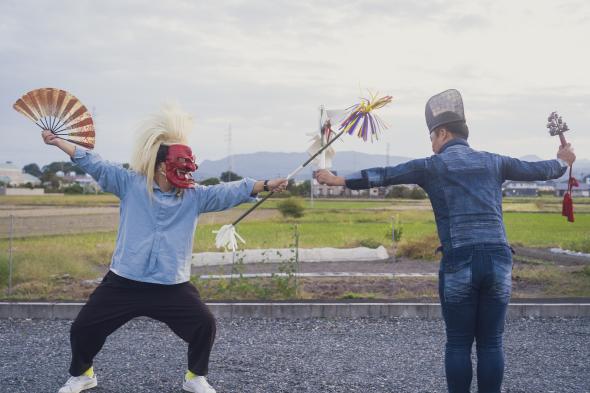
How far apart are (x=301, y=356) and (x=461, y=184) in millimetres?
2714

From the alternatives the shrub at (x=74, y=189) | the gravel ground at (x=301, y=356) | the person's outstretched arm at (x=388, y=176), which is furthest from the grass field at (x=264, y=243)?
the shrub at (x=74, y=189)

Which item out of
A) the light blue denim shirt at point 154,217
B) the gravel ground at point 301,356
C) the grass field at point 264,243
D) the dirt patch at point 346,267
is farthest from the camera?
the dirt patch at point 346,267

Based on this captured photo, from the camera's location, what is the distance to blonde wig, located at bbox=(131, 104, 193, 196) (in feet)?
14.6

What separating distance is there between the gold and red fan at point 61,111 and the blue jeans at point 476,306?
272 cm

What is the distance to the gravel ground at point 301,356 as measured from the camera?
4.79 m

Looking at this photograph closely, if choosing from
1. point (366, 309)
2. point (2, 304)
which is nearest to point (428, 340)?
point (366, 309)

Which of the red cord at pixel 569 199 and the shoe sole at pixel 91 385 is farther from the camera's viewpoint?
the shoe sole at pixel 91 385

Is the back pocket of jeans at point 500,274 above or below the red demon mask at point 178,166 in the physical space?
below

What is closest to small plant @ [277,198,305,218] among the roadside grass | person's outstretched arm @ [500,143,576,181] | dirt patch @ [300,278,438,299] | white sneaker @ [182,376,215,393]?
the roadside grass

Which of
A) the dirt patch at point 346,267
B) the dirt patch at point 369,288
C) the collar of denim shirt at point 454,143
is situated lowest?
the dirt patch at point 346,267

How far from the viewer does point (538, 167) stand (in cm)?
380

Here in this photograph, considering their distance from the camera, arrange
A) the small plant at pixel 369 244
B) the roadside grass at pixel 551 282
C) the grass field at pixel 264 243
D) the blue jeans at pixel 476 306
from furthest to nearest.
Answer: the small plant at pixel 369 244 < the grass field at pixel 264 243 < the roadside grass at pixel 551 282 < the blue jeans at pixel 476 306

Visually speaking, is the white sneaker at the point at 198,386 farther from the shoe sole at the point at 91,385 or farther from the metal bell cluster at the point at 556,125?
the metal bell cluster at the point at 556,125

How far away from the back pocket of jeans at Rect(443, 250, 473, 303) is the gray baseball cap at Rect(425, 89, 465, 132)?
2.52 feet
